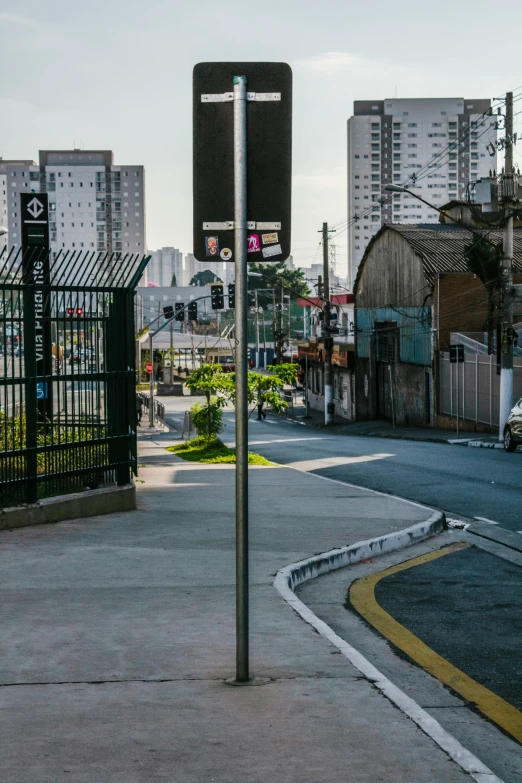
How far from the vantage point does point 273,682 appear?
18.6 feet

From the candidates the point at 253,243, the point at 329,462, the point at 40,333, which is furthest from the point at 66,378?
the point at 329,462

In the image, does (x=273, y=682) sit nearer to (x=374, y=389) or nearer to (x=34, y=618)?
(x=34, y=618)

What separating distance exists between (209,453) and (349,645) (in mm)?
20227

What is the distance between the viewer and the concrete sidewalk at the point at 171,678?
446cm

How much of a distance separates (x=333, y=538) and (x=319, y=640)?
419 centimetres

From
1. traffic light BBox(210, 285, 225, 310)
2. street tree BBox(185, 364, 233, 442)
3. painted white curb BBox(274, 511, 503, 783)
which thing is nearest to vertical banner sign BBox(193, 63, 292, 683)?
painted white curb BBox(274, 511, 503, 783)

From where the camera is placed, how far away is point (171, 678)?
5.75m

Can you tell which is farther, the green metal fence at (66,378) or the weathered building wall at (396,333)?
the weathered building wall at (396,333)

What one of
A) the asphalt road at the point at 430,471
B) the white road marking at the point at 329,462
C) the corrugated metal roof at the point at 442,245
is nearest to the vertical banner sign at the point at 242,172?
the asphalt road at the point at 430,471

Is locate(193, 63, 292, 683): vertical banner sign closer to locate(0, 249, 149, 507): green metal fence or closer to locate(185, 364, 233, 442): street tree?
Result: locate(0, 249, 149, 507): green metal fence

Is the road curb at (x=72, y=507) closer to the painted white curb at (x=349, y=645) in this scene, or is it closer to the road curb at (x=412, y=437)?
the painted white curb at (x=349, y=645)

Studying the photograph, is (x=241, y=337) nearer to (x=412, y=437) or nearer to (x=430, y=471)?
(x=430, y=471)

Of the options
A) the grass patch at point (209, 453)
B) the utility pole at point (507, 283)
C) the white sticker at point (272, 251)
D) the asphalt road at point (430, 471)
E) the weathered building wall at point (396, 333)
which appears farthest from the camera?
the weathered building wall at point (396, 333)

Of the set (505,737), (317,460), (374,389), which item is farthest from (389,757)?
(374,389)
